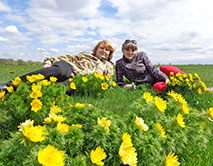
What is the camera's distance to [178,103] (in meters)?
1.98

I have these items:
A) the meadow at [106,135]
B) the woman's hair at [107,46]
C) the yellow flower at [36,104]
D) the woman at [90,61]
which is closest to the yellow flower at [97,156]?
the meadow at [106,135]

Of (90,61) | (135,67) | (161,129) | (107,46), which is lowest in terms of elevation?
(161,129)

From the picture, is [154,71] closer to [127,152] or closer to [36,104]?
[36,104]

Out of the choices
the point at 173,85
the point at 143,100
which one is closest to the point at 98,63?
the point at 173,85

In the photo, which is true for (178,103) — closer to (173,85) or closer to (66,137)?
(66,137)

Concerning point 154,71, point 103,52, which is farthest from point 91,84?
point 154,71

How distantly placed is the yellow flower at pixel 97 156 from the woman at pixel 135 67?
332 centimetres

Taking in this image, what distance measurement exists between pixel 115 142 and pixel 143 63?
3.62m

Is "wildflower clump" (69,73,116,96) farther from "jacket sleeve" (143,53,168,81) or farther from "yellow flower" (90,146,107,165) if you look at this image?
"yellow flower" (90,146,107,165)

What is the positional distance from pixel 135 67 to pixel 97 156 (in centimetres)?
359

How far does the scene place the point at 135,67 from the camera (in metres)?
4.54

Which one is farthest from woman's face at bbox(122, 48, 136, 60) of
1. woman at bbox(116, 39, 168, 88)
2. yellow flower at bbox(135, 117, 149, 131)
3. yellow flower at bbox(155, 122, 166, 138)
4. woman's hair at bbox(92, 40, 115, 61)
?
yellow flower at bbox(135, 117, 149, 131)

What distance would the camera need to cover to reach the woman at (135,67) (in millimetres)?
4453

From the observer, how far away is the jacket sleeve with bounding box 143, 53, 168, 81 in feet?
14.4
